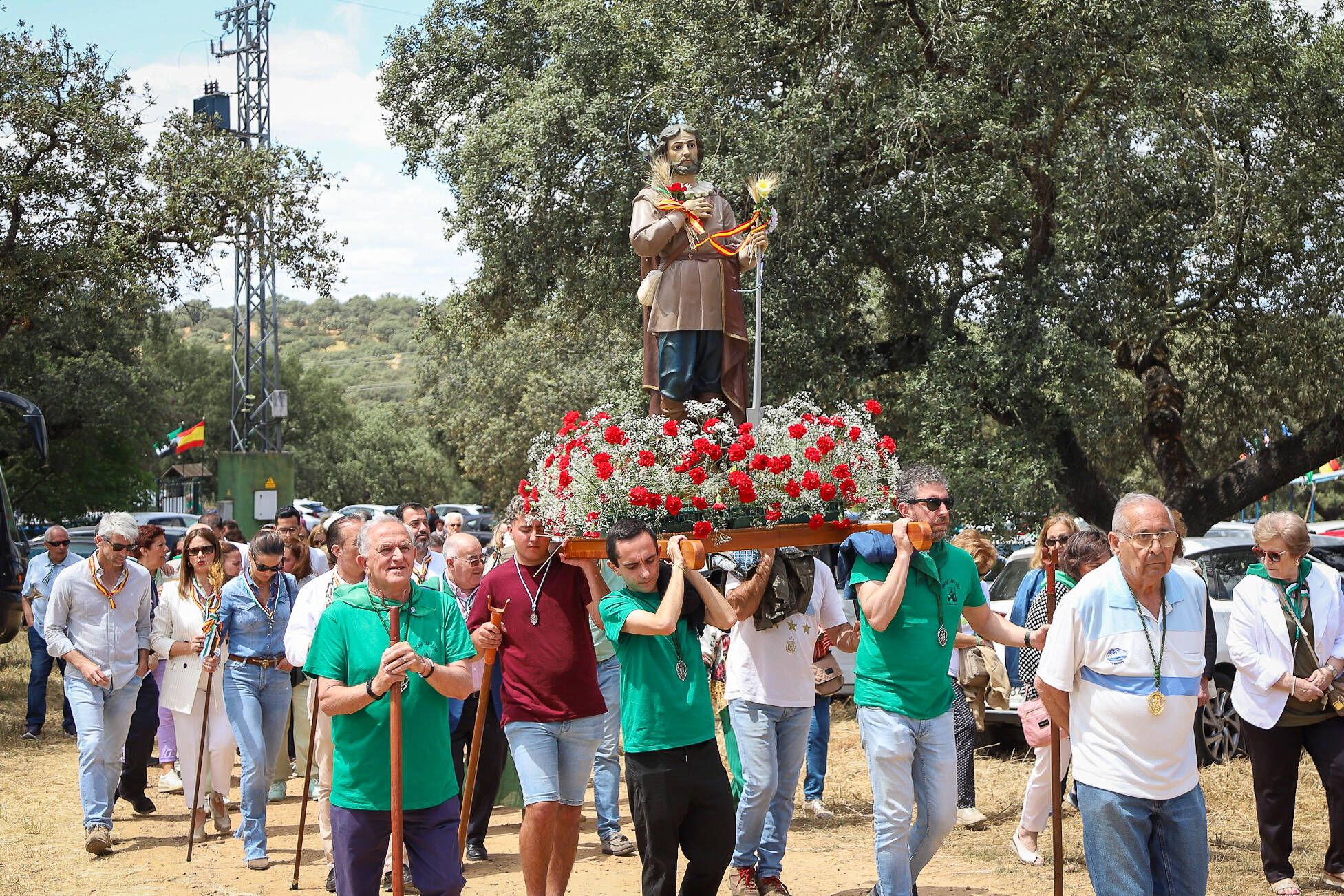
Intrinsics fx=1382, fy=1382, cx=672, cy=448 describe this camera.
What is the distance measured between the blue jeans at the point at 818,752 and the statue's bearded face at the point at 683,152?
3.57 meters

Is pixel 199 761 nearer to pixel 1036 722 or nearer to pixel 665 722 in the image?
pixel 665 722

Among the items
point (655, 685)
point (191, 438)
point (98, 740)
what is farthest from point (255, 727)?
point (191, 438)

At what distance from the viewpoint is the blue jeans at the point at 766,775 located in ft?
21.5

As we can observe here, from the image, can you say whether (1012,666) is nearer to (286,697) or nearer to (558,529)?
(558,529)

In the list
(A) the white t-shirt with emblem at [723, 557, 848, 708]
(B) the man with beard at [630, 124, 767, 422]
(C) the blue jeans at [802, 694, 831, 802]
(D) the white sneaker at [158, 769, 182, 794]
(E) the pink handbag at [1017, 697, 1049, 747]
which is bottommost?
(D) the white sneaker at [158, 769, 182, 794]

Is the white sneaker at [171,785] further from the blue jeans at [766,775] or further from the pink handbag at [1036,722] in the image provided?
the pink handbag at [1036,722]

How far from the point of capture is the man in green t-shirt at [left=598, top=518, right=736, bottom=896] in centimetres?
553

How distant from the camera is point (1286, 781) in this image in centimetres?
693

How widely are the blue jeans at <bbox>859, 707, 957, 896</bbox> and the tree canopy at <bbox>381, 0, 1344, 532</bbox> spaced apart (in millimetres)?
9067

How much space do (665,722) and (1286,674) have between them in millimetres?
3207

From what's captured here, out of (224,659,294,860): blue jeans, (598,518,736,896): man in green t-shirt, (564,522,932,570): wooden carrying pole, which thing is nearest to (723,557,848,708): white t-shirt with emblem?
(564,522,932,570): wooden carrying pole

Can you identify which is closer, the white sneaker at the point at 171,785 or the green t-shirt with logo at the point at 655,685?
the green t-shirt with logo at the point at 655,685

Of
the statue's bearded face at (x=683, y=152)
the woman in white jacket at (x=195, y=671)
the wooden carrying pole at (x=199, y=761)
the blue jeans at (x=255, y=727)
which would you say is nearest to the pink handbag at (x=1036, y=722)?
the statue's bearded face at (x=683, y=152)

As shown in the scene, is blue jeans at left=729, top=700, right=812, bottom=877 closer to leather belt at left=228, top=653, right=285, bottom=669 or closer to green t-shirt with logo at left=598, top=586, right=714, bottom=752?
green t-shirt with logo at left=598, top=586, right=714, bottom=752
